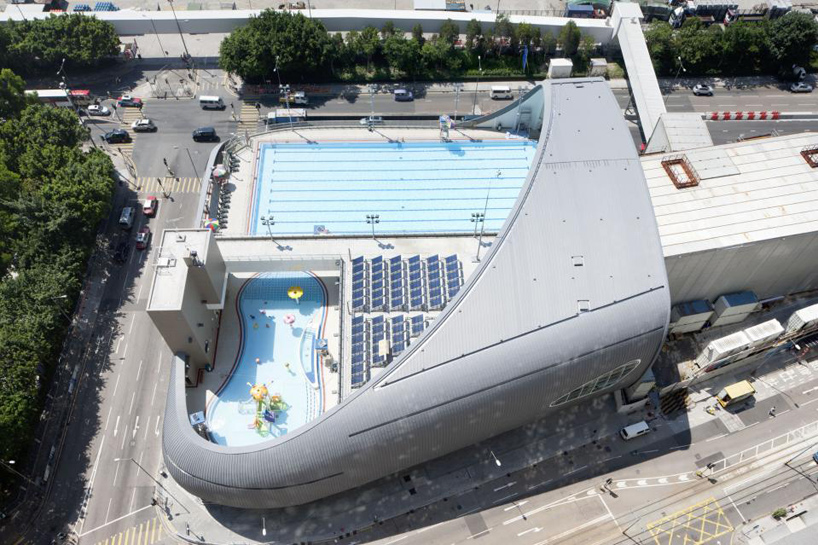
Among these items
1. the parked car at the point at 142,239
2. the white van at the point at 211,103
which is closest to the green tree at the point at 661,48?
the white van at the point at 211,103

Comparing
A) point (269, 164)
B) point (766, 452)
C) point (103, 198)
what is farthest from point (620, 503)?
point (103, 198)

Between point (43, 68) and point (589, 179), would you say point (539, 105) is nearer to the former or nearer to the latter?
point (589, 179)

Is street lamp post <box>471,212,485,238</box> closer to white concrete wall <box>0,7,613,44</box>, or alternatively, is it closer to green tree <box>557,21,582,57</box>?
green tree <box>557,21,582,57</box>

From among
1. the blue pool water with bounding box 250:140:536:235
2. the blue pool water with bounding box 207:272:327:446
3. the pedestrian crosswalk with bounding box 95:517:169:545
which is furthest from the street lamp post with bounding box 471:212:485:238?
the pedestrian crosswalk with bounding box 95:517:169:545

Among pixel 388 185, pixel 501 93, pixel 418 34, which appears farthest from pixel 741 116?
pixel 388 185

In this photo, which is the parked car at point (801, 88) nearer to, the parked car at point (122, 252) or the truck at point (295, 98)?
the truck at point (295, 98)

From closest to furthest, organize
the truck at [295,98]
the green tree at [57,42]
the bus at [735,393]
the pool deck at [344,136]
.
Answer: the bus at [735,393] → the pool deck at [344,136] → the green tree at [57,42] → the truck at [295,98]

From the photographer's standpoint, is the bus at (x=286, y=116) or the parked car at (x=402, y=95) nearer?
the bus at (x=286, y=116)

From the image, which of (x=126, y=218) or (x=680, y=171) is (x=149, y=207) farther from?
(x=680, y=171)
